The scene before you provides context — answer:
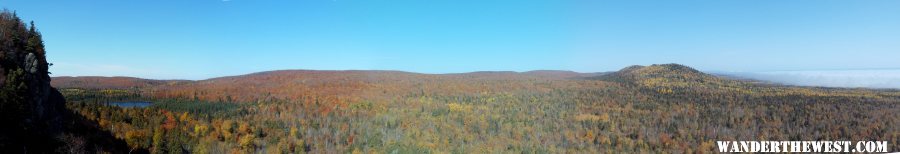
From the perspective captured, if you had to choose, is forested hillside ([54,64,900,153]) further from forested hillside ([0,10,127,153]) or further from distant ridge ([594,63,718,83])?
forested hillside ([0,10,127,153])

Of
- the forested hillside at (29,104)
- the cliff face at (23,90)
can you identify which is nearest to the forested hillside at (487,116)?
the forested hillside at (29,104)

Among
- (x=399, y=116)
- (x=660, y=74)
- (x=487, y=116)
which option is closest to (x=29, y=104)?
(x=399, y=116)

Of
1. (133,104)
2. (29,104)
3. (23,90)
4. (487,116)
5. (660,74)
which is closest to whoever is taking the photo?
(23,90)

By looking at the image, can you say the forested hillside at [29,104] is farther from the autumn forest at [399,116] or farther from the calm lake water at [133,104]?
the calm lake water at [133,104]

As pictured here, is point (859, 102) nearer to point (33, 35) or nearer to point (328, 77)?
point (33, 35)

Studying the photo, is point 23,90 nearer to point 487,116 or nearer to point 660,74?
point 487,116

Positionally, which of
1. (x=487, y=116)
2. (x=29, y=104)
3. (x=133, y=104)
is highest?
(x=29, y=104)
